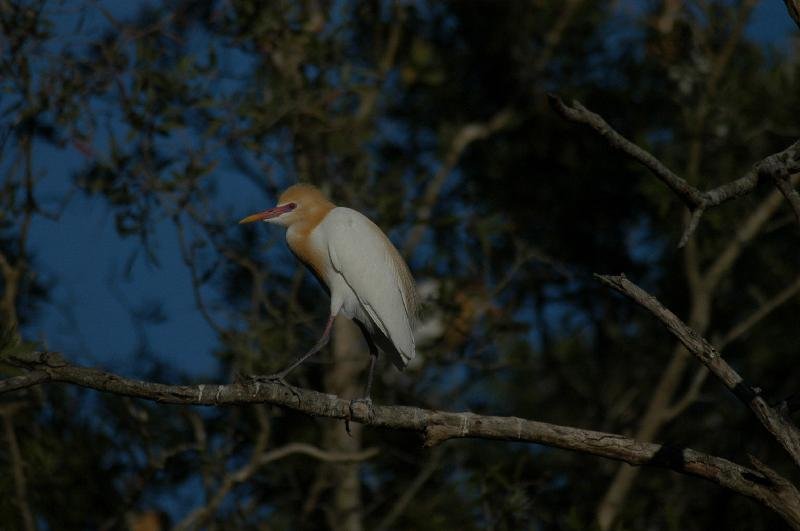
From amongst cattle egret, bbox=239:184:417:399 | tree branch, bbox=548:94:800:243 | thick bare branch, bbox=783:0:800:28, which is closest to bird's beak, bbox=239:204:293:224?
cattle egret, bbox=239:184:417:399

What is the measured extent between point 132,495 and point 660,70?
4631mm

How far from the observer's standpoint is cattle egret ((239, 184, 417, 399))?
425 centimetres

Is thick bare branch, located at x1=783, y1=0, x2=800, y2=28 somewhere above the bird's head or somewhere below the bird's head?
below

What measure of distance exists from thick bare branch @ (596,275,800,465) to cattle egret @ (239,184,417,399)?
5.19ft

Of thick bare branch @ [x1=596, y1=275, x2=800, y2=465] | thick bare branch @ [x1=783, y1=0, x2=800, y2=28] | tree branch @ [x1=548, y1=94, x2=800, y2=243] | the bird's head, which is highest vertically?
the bird's head

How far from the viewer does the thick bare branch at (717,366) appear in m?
2.67

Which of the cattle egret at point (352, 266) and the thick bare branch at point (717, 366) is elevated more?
the cattle egret at point (352, 266)

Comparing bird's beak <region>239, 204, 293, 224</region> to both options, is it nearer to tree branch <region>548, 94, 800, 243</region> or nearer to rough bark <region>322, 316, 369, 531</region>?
rough bark <region>322, 316, 369, 531</region>

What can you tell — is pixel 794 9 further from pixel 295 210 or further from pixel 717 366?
pixel 295 210

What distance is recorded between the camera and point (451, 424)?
2984mm

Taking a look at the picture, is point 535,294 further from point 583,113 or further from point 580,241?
point 583,113

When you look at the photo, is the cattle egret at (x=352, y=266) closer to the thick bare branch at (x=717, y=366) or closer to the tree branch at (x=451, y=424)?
the tree branch at (x=451, y=424)

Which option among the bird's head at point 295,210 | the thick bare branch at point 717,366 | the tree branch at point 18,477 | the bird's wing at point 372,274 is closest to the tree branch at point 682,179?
the thick bare branch at point 717,366

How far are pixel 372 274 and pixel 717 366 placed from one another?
6.03 feet
